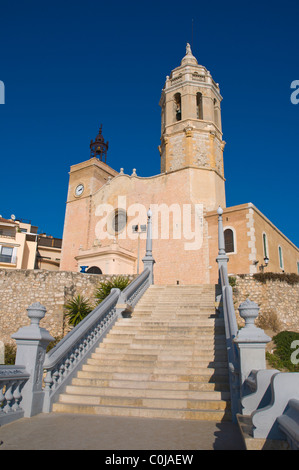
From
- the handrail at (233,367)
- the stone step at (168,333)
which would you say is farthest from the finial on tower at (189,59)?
the handrail at (233,367)

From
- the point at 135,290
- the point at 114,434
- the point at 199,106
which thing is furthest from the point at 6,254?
the point at 114,434

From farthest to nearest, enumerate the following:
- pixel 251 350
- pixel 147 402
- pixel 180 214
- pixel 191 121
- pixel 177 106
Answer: pixel 177 106
pixel 191 121
pixel 180 214
pixel 147 402
pixel 251 350

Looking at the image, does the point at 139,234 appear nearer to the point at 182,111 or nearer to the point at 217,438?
the point at 182,111

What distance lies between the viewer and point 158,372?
21.5ft

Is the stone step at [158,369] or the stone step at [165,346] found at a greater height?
the stone step at [165,346]

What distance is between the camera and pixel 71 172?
3116 centimetres

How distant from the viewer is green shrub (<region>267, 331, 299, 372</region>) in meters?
11.6

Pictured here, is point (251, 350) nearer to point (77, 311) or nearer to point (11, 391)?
point (11, 391)

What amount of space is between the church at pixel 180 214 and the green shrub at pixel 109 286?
587 cm

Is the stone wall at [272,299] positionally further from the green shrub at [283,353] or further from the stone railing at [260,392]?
the stone railing at [260,392]

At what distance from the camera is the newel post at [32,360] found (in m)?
5.14

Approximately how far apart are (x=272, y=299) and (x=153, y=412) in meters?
11.4
